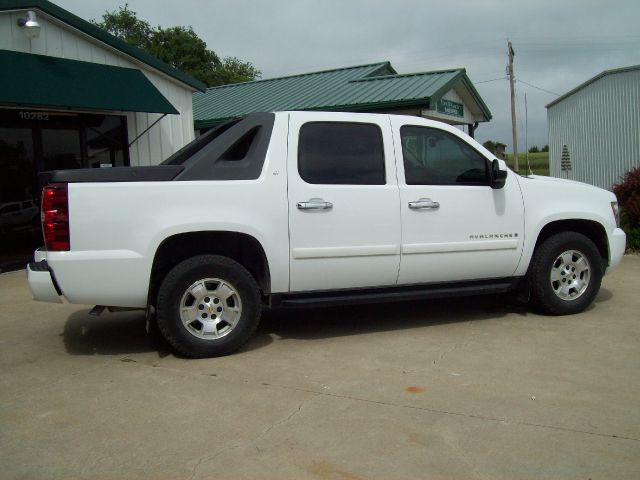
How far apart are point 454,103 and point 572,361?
37.4ft

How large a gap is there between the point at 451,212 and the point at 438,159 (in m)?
0.51

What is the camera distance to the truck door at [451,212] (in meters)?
5.37

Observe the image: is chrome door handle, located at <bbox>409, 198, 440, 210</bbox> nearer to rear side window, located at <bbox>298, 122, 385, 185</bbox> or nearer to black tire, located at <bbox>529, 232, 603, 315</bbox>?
rear side window, located at <bbox>298, 122, 385, 185</bbox>

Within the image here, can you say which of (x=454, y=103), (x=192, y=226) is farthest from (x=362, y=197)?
(x=454, y=103)

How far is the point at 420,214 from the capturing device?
5363 millimetres

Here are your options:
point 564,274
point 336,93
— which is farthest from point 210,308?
point 336,93

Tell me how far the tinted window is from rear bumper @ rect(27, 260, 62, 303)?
119 inches

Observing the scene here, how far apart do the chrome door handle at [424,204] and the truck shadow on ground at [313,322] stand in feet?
4.04

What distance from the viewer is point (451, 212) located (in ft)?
18.0

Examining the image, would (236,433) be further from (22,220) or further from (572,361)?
(22,220)

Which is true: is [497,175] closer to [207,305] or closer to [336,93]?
[207,305]

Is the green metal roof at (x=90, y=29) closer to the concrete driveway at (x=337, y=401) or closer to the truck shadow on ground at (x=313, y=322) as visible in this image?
the truck shadow on ground at (x=313, y=322)

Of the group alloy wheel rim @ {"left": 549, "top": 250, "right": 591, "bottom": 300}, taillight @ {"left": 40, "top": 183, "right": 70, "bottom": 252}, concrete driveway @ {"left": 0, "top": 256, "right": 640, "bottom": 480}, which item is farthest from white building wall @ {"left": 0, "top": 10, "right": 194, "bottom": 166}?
alloy wheel rim @ {"left": 549, "top": 250, "right": 591, "bottom": 300}

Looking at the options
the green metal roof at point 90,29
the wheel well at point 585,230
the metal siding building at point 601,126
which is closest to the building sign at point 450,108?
the green metal roof at point 90,29
